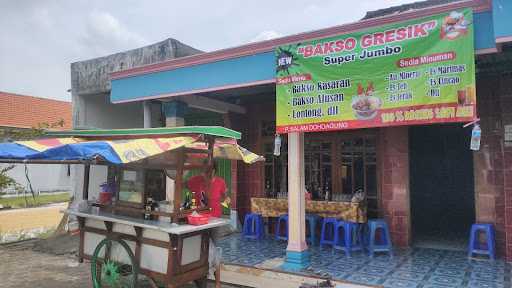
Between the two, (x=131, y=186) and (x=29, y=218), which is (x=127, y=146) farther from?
(x=29, y=218)

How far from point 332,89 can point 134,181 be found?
3.27 metres

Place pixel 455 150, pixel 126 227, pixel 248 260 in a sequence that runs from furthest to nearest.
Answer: pixel 455 150, pixel 248 260, pixel 126 227

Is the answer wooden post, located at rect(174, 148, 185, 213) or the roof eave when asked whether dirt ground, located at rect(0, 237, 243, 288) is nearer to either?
wooden post, located at rect(174, 148, 185, 213)

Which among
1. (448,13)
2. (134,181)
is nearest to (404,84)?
(448,13)

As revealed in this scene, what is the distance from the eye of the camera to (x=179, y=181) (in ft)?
16.2

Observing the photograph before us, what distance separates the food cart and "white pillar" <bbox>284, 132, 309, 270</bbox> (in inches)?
40.5

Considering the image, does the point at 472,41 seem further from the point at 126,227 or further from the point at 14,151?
the point at 14,151

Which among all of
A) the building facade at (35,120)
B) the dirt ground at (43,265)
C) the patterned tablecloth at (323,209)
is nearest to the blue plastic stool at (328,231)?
the patterned tablecloth at (323,209)

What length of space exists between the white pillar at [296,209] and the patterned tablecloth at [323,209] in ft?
4.53

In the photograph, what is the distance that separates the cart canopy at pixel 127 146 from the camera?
4422mm

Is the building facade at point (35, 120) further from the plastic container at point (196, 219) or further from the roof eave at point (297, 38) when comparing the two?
the plastic container at point (196, 219)

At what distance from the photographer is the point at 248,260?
23.6 feet

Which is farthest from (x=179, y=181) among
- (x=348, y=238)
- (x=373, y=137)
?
(x=373, y=137)

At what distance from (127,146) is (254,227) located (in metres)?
5.22
